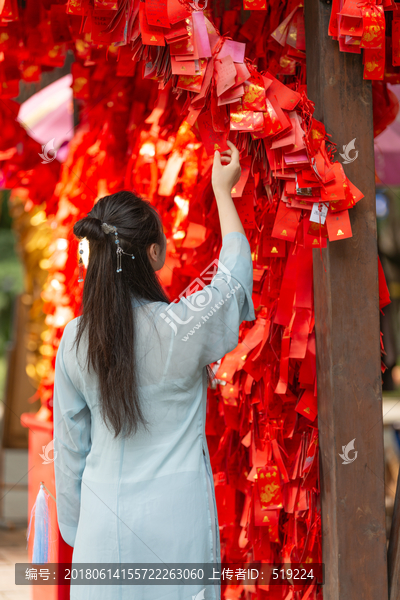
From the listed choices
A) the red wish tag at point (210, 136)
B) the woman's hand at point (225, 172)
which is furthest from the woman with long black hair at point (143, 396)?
the red wish tag at point (210, 136)

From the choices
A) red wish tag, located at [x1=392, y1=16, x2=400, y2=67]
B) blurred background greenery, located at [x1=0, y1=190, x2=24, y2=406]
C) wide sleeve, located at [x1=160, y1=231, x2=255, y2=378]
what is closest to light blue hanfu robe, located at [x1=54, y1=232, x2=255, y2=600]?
wide sleeve, located at [x1=160, y1=231, x2=255, y2=378]

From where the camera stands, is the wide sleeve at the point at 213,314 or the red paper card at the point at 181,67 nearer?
the wide sleeve at the point at 213,314

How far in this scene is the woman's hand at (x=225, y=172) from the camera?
123cm

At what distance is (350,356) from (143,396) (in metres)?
0.57

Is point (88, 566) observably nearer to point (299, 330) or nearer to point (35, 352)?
point (299, 330)

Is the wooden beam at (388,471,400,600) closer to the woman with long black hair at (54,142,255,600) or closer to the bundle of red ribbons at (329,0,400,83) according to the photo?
the woman with long black hair at (54,142,255,600)

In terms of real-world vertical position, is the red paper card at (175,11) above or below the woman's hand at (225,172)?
above

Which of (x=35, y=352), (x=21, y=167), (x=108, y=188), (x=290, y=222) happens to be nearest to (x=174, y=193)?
(x=108, y=188)

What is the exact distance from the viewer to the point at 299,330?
1.61m

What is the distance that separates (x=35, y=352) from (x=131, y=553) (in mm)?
2097

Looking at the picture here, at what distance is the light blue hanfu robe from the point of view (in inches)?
43.6

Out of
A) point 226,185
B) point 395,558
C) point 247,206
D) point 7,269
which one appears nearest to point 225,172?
point 226,185

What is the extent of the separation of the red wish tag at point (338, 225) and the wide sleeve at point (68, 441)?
63cm

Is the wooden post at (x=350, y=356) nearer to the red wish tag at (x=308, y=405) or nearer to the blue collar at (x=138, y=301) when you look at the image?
the red wish tag at (x=308, y=405)
